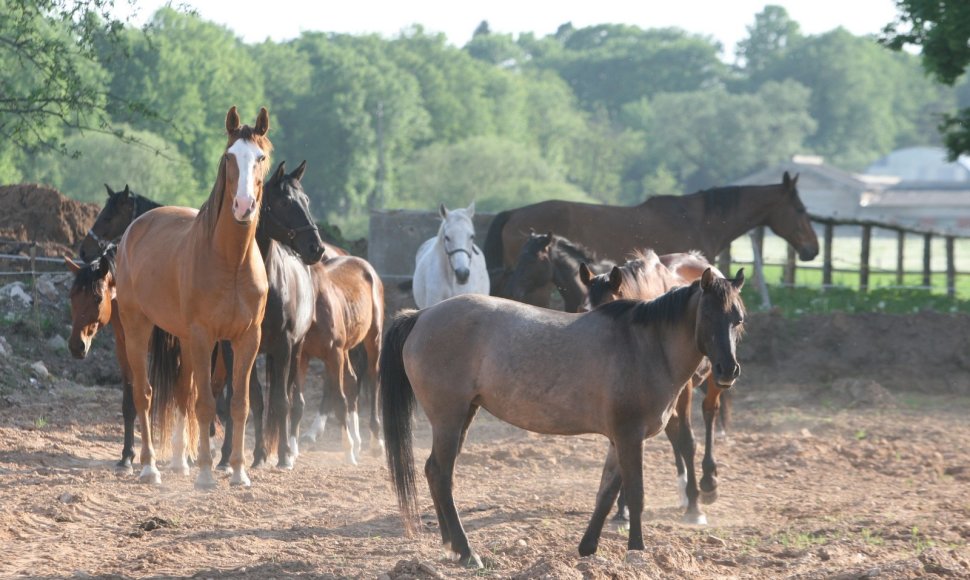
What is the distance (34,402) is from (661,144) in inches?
4058

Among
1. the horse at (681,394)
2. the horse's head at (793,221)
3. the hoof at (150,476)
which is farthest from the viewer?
the horse's head at (793,221)

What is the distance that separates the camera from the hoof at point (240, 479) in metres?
8.12

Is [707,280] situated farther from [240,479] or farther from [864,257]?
[864,257]

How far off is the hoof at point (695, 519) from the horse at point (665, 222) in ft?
18.9

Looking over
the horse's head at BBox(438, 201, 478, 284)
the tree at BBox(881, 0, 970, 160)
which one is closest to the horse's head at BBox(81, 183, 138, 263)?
the horse's head at BBox(438, 201, 478, 284)

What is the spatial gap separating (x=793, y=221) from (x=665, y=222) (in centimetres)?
160

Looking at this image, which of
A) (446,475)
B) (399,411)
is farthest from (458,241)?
(446,475)

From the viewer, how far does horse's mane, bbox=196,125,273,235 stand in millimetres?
7613

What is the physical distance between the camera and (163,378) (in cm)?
895

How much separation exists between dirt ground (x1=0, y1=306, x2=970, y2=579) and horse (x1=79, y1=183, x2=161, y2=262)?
167 centimetres

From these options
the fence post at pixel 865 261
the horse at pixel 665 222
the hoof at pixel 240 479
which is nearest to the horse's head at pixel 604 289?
the hoof at pixel 240 479

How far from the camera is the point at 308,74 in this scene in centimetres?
8188

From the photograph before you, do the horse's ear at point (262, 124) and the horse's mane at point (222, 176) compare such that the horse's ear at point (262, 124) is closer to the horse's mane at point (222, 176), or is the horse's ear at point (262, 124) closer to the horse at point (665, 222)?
the horse's mane at point (222, 176)

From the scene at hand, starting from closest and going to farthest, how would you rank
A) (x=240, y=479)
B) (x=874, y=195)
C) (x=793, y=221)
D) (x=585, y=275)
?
1. (x=585, y=275)
2. (x=240, y=479)
3. (x=793, y=221)
4. (x=874, y=195)
